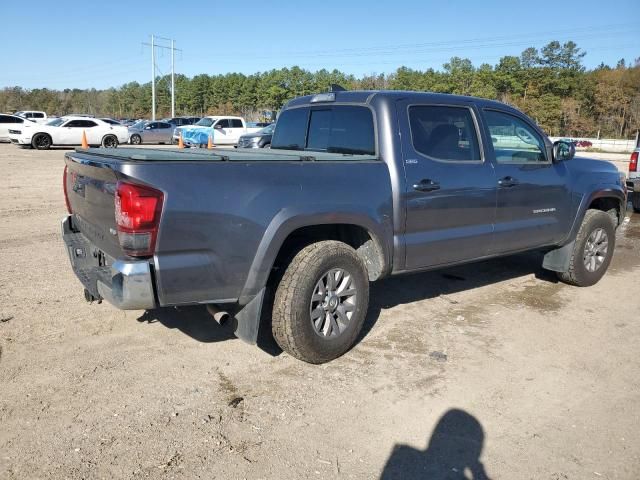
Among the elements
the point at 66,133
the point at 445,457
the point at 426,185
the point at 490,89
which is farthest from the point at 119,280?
the point at 490,89

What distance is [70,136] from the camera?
2408 centimetres

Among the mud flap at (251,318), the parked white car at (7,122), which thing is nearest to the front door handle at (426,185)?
the mud flap at (251,318)

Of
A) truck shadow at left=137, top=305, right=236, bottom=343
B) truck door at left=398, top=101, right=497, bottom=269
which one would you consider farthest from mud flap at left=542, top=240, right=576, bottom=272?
truck shadow at left=137, top=305, right=236, bottom=343

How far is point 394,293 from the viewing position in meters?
5.60

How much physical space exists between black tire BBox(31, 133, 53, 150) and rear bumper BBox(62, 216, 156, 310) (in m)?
22.9

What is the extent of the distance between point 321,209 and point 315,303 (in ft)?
2.21

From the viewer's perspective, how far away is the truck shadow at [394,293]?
4.31 m

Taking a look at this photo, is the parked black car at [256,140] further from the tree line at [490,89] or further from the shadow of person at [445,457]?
the tree line at [490,89]

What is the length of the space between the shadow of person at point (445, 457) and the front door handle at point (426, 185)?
1.73 metres

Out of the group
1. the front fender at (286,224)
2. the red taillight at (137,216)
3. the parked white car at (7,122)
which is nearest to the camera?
the red taillight at (137,216)

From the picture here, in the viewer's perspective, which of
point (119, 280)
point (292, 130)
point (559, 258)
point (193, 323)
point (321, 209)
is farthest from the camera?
point (559, 258)

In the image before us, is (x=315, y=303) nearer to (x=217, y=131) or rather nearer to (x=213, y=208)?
(x=213, y=208)

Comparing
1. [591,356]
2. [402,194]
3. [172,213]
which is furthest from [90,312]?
[591,356]

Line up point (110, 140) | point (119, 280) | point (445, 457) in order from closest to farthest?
point (445, 457), point (119, 280), point (110, 140)
